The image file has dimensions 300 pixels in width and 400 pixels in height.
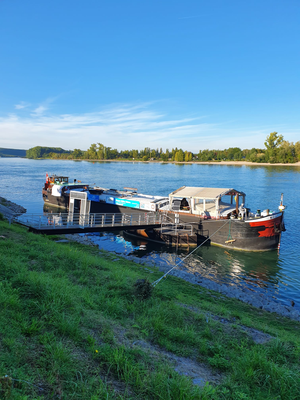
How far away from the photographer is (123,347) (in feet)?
18.0

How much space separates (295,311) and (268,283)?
14.7 feet

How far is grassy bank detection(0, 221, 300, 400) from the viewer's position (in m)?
4.39

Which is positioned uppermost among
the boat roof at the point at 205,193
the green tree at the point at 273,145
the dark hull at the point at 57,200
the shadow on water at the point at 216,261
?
the green tree at the point at 273,145

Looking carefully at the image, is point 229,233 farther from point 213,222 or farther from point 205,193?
point 205,193

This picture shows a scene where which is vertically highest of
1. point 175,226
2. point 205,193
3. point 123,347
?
point 205,193

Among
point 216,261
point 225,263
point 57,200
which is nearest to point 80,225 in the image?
point 216,261

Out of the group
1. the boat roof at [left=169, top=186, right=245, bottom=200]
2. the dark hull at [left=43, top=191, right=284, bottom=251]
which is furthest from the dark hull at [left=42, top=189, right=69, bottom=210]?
the boat roof at [left=169, top=186, right=245, bottom=200]

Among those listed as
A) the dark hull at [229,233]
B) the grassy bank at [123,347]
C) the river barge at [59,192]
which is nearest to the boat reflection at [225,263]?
the dark hull at [229,233]

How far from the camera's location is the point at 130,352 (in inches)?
219

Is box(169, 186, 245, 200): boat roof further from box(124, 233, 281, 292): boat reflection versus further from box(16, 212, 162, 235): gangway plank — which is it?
box(124, 233, 281, 292): boat reflection

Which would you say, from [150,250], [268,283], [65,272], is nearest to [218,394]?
[65,272]

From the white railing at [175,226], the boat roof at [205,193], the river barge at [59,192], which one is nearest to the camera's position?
the boat roof at [205,193]

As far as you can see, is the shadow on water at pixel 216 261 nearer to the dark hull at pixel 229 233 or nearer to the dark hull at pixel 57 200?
the dark hull at pixel 229 233

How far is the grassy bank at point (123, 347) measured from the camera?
4.39m
